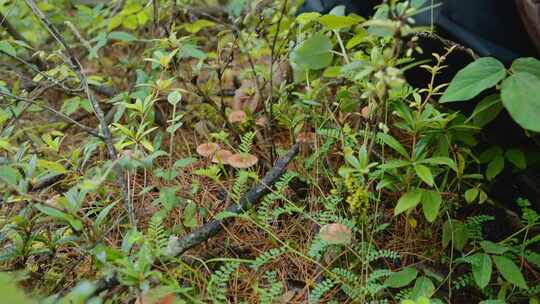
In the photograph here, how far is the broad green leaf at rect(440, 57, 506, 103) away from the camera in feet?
3.68

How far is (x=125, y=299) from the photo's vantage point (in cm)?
124

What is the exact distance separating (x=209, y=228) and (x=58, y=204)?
1.18 ft

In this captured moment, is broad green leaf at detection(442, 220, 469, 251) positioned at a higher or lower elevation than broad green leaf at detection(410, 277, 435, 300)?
higher

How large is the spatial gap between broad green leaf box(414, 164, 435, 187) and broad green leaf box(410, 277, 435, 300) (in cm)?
24

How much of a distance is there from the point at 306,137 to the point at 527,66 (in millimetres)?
675

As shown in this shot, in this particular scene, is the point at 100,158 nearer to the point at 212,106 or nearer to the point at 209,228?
the point at 212,106

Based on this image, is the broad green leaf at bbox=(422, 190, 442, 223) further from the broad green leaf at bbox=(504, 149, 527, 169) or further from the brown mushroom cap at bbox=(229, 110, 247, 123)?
the brown mushroom cap at bbox=(229, 110, 247, 123)

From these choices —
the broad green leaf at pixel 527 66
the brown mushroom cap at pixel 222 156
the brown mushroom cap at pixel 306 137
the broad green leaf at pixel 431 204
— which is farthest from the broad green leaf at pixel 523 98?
the brown mushroom cap at pixel 222 156

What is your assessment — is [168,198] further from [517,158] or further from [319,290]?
[517,158]

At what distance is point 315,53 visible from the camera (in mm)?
1363

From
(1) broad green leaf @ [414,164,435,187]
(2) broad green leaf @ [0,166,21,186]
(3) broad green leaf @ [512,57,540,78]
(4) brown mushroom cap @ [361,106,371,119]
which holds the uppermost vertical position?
(3) broad green leaf @ [512,57,540,78]

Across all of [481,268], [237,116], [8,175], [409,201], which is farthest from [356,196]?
[8,175]

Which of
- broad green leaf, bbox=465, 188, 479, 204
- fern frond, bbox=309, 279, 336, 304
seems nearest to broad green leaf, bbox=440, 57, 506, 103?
broad green leaf, bbox=465, 188, 479, 204

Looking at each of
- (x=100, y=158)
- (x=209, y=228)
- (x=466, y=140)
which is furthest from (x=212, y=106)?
(x=466, y=140)
